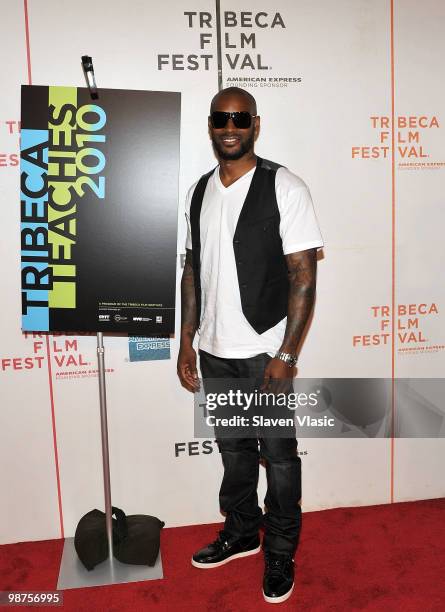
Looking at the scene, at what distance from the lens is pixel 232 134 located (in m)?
2.23

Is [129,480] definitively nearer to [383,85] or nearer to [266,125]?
[266,125]

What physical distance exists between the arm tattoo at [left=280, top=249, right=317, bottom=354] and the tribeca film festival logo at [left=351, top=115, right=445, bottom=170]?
849 millimetres

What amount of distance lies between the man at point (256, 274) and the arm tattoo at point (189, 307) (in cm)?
6

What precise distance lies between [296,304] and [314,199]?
77 cm

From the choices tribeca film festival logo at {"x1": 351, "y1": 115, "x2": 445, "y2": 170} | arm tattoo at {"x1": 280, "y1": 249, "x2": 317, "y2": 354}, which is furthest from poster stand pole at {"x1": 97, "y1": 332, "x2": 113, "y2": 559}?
tribeca film festival logo at {"x1": 351, "y1": 115, "x2": 445, "y2": 170}

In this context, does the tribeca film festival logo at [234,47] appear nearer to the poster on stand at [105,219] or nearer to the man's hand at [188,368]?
the poster on stand at [105,219]

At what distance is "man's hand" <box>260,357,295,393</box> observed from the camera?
2.18m

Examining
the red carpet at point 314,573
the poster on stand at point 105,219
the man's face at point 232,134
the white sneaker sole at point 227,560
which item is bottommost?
the red carpet at point 314,573

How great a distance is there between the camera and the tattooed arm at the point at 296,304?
2.18m

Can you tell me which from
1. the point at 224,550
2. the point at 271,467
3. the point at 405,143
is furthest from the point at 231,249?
the point at 224,550

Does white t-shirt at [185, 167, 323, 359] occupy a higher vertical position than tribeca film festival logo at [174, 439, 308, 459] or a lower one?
higher

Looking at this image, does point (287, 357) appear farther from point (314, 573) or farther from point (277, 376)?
point (314, 573)

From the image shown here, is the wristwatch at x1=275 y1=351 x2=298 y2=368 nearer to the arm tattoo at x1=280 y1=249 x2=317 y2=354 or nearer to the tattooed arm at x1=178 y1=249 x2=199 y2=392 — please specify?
the arm tattoo at x1=280 y1=249 x2=317 y2=354

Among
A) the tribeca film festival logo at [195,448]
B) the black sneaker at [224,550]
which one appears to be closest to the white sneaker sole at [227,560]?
the black sneaker at [224,550]
